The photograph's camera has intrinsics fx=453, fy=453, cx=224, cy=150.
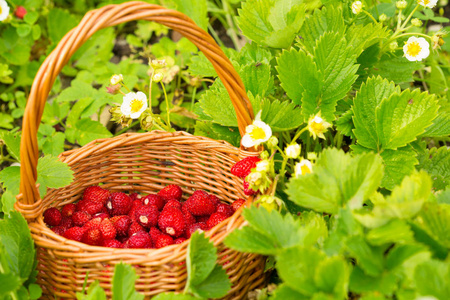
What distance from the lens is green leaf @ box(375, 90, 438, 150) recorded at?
47.0 inches

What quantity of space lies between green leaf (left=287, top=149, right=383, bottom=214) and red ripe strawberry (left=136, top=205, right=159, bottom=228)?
0.49 m

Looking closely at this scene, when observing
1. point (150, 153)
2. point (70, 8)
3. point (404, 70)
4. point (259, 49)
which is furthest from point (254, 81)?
point (70, 8)

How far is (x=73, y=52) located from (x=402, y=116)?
0.85m

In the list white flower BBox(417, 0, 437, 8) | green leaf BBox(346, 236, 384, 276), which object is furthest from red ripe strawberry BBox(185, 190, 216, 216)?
white flower BBox(417, 0, 437, 8)

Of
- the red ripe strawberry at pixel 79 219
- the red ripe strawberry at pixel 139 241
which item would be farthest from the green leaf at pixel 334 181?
the red ripe strawberry at pixel 79 219

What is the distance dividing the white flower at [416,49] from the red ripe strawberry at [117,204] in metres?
0.97

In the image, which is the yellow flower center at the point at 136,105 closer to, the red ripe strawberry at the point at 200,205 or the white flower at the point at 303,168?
the red ripe strawberry at the point at 200,205

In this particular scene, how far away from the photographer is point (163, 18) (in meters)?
0.99

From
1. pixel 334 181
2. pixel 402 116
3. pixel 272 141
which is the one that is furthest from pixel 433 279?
pixel 402 116

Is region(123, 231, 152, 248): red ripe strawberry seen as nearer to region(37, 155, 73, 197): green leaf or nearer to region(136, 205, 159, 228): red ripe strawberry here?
region(136, 205, 159, 228): red ripe strawberry

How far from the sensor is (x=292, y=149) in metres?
1.05

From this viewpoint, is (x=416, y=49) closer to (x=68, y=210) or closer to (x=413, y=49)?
(x=413, y=49)

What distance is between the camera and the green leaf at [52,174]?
112 cm

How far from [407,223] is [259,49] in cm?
83
